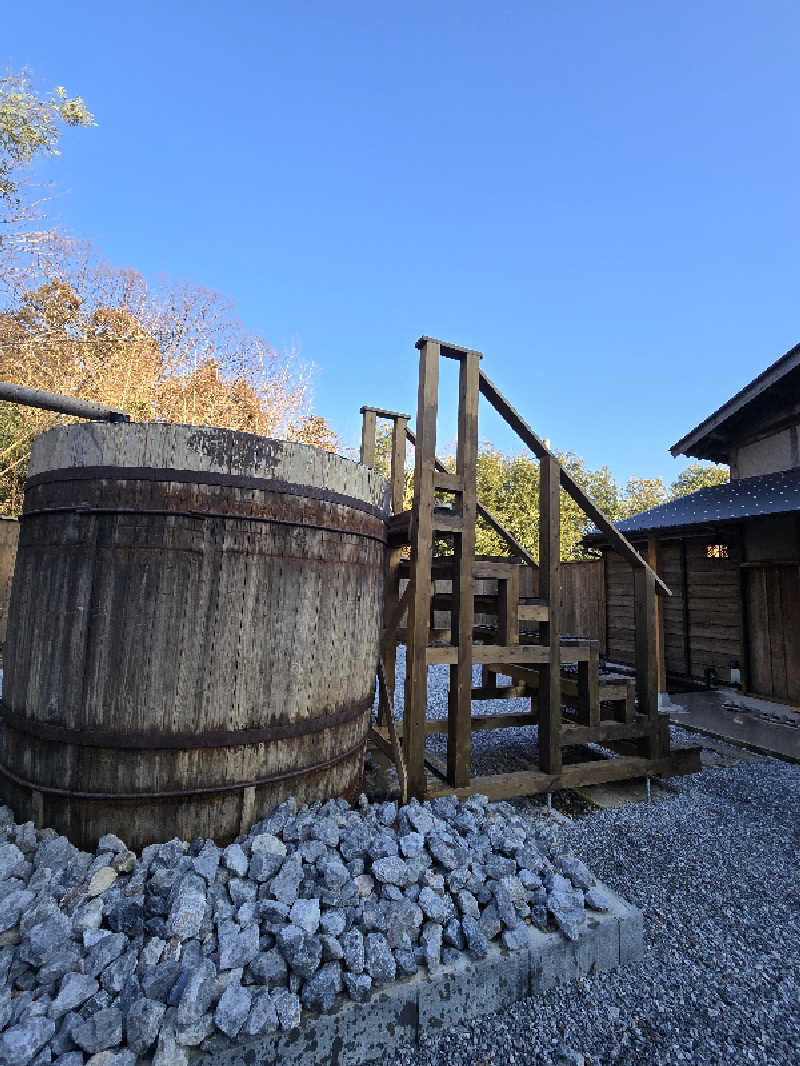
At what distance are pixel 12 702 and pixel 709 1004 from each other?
3.45m

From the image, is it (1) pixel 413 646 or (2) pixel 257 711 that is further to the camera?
(1) pixel 413 646

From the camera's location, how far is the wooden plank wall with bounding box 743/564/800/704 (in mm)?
6801

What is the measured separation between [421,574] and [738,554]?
669 cm

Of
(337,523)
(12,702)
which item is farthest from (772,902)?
(12,702)

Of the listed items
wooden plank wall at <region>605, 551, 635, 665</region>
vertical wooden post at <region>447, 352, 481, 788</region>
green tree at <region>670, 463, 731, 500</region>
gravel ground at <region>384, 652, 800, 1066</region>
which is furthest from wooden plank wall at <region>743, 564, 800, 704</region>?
green tree at <region>670, 463, 731, 500</region>

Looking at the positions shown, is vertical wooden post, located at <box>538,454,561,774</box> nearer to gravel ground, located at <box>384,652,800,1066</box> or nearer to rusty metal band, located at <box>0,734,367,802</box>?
gravel ground, located at <box>384,652,800,1066</box>

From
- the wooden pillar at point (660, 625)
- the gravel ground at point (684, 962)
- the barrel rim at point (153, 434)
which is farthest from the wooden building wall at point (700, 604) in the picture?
the barrel rim at point (153, 434)

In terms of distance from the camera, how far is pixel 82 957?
1691mm

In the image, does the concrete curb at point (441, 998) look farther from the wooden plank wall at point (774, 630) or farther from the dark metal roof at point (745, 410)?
the dark metal roof at point (745, 410)

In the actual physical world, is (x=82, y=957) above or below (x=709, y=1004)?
above

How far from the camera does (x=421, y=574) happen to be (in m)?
3.27

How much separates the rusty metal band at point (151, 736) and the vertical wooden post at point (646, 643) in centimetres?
304

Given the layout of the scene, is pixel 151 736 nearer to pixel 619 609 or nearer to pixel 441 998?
pixel 441 998

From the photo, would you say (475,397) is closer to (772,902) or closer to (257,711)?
(257,711)
